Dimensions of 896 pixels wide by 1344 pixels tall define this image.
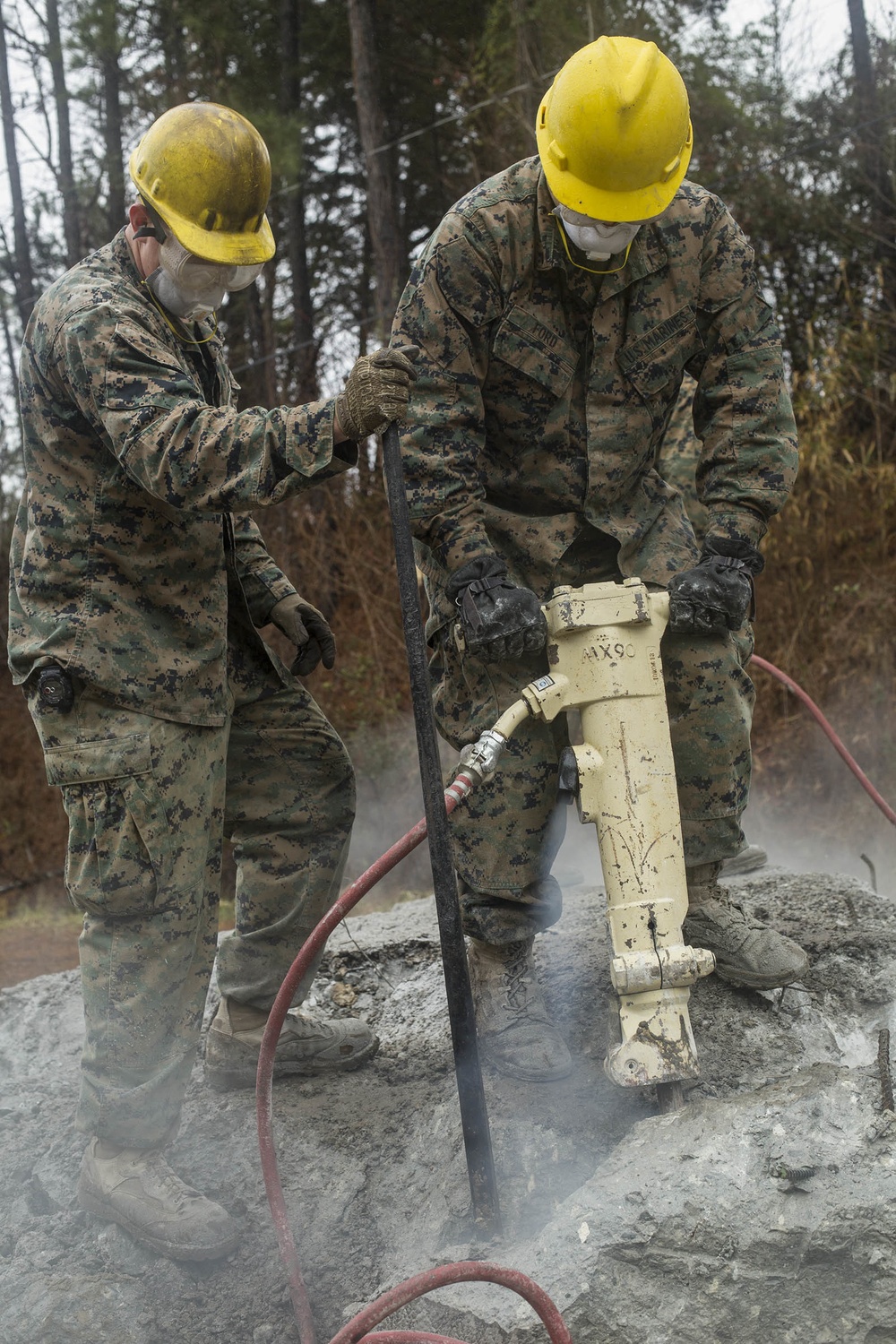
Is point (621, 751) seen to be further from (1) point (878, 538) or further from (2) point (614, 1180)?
(1) point (878, 538)

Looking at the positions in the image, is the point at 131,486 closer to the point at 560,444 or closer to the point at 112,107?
the point at 560,444

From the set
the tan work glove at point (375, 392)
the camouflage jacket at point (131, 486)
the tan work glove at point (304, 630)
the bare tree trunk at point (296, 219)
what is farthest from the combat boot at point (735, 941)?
the bare tree trunk at point (296, 219)

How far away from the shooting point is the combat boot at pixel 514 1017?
2.64 metres

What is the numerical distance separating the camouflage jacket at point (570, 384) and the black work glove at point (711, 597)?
16 cm

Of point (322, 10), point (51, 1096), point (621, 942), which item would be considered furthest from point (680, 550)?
point (322, 10)

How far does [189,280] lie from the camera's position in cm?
252

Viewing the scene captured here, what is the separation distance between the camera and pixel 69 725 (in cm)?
244

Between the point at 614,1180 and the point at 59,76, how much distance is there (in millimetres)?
12411

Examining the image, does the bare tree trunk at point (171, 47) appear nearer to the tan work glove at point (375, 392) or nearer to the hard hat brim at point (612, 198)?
the hard hat brim at point (612, 198)

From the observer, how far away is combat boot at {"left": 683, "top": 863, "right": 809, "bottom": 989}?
2.84m

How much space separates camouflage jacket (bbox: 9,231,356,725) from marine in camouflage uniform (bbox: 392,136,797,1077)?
0.53m

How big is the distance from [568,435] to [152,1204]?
1.91 m

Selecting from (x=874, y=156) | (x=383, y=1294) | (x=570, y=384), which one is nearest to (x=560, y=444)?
(x=570, y=384)

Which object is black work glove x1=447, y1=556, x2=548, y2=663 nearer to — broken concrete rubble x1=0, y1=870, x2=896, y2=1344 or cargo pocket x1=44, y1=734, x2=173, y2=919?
cargo pocket x1=44, y1=734, x2=173, y2=919
